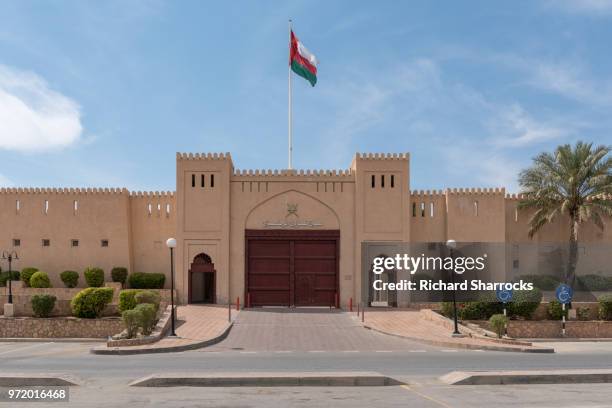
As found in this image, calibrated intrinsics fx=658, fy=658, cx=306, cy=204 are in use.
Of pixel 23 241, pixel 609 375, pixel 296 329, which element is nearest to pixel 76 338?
pixel 296 329

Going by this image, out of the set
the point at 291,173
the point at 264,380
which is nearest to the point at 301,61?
the point at 291,173

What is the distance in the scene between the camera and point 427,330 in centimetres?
2439

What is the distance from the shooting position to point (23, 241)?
34.3 m

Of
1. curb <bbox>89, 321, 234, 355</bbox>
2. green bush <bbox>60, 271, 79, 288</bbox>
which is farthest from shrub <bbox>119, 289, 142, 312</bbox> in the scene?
green bush <bbox>60, 271, 79, 288</bbox>

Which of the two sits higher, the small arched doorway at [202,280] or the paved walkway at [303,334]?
the small arched doorway at [202,280]

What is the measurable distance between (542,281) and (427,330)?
1107 cm

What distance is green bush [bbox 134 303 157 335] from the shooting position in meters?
21.2

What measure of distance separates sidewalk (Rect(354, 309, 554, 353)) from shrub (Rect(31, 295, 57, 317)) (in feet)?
42.3

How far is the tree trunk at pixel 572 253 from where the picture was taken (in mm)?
33188

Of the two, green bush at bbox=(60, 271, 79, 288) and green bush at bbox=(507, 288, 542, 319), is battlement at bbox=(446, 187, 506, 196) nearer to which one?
green bush at bbox=(507, 288, 542, 319)

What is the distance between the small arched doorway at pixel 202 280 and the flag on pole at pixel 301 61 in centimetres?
1124

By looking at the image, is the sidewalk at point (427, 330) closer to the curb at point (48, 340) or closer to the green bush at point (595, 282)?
the green bush at point (595, 282)

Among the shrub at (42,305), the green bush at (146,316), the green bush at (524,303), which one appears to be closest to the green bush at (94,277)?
the shrub at (42,305)

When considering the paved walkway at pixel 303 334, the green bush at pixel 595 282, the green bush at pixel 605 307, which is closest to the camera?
the paved walkway at pixel 303 334
